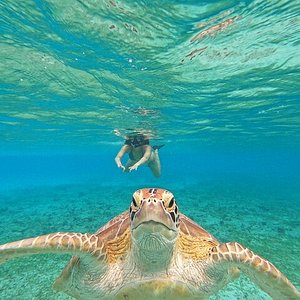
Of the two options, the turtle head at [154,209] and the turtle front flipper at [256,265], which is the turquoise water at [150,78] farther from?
the turtle head at [154,209]

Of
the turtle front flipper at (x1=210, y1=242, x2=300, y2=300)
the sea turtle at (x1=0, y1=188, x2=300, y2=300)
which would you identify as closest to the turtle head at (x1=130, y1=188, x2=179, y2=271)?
the sea turtle at (x1=0, y1=188, x2=300, y2=300)

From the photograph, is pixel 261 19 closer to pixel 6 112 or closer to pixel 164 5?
pixel 164 5

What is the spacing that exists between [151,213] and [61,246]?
1.31 meters

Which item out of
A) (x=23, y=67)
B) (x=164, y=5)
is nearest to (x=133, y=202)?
(x=164, y=5)

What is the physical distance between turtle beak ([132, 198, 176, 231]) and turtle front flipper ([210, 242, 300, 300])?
3.33 feet

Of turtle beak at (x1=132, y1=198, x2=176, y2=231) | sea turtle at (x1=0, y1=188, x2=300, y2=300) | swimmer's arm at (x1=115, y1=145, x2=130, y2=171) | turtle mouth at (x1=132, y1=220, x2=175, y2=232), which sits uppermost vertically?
turtle beak at (x1=132, y1=198, x2=176, y2=231)

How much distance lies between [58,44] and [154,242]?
23.7 ft

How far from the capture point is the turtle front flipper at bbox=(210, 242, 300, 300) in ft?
9.80

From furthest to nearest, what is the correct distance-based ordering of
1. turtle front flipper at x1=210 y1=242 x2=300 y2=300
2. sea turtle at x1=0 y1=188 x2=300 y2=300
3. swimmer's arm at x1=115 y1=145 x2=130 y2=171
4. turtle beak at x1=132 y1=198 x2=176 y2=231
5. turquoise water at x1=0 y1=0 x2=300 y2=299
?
swimmer's arm at x1=115 y1=145 x2=130 y2=171 < turquoise water at x1=0 y1=0 x2=300 y2=299 < turtle front flipper at x1=210 y1=242 x2=300 y2=300 < sea turtle at x1=0 y1=188 x2=300 y2=300 < turtle beak at x1=132 y1=198 x2=176 y2=231

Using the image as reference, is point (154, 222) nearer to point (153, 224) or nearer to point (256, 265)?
point (153, 224)

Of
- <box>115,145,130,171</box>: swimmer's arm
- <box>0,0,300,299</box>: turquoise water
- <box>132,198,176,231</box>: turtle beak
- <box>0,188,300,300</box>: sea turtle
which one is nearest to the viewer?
<box>132,198,176,231</box>: turtle beak

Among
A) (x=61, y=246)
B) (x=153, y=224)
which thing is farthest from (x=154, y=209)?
(x=61, y=246)

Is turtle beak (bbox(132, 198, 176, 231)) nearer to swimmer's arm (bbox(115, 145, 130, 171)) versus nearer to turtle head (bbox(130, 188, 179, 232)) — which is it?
turtle head (bbox(130, 188, 179, 232))

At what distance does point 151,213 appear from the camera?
2492 millimetres
